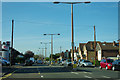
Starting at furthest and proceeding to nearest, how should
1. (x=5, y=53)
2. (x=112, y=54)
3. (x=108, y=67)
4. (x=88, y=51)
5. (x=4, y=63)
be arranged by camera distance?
(x=88, y=51) → (x=112, y=54) → (x=5, y=53) → (x=4, y=63) → (x=108, y=67)

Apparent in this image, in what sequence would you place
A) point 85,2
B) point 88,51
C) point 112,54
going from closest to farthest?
point 85,2 < point 112,54 < point 88,51

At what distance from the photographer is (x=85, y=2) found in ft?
78.2

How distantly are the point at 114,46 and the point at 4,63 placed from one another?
135 ft

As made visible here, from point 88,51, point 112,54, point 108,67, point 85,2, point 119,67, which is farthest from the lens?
point 88,51

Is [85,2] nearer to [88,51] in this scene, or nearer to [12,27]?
[12,27]

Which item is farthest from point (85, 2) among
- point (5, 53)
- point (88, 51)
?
point (88, 51)

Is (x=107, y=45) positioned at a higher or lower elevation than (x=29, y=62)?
higher

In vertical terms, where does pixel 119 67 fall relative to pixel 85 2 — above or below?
below

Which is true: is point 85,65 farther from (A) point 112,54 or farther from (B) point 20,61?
(B) point 20,61

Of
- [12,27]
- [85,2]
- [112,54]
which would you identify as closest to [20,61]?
[112,54]

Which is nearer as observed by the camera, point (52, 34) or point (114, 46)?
point (52, 34)

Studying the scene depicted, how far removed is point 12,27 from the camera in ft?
136

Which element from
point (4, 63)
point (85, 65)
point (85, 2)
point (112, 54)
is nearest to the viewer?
point (85, 2)

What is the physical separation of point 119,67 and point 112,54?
44.8 meters
